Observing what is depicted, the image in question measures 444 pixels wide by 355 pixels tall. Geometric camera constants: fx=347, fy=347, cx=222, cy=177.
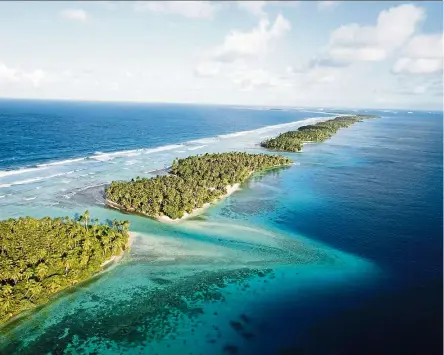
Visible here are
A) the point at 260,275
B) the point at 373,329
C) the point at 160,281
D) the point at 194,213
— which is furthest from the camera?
the point at 194,213

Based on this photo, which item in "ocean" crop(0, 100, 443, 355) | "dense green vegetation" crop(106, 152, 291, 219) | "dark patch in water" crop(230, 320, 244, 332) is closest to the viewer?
"ocean" crop(0, 100, 443, 355)

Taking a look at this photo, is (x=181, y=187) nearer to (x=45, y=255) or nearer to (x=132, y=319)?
(x=45, y=255)

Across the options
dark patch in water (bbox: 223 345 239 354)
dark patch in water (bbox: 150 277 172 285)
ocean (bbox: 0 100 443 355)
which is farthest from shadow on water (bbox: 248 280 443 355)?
dark patch in water (bbox: 150 277 172 285)

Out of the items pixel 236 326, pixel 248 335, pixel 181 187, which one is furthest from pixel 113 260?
pixel 181 187

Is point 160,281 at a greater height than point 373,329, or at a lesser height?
greater

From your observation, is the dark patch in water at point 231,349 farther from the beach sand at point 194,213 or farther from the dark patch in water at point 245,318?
the beach sand at point 194,213

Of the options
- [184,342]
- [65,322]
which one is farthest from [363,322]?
[65,322]

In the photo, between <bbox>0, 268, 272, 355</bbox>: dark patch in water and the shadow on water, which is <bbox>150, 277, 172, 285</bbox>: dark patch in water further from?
the shadow on water

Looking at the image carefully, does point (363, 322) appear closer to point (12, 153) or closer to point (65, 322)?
point (65, 322)
